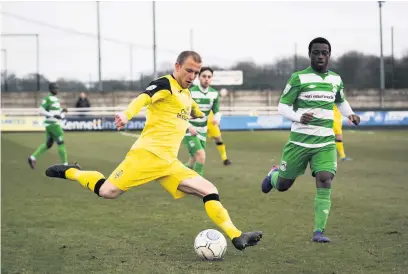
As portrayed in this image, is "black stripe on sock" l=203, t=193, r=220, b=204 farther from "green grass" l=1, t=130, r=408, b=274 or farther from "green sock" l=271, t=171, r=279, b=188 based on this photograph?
"green sock" l=271, t=171, r=279, b=188

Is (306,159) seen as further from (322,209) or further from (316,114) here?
(322,209)

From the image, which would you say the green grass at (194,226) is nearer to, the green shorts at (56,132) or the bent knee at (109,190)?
the bent knee at (109,190)

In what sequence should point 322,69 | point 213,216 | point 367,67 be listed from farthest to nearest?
1. point 367,67
2. point 322,69
3. point 213,216

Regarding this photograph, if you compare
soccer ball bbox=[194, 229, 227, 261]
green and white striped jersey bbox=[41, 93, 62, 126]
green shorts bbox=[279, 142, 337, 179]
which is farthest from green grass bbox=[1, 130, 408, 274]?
green and white striped jersey bbox=[41, 93, 62, 126]

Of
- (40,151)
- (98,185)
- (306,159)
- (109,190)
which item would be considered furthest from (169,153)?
(40,151)

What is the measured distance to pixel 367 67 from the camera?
4741 cm

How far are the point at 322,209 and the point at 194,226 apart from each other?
5.97ft

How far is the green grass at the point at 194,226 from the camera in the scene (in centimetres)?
696

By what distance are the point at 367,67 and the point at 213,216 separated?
41.8 meters

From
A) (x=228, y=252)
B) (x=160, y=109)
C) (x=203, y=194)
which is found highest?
(x=160, y=109)

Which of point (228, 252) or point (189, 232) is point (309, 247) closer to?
point (228, 252)

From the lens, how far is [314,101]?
8469 millimetres

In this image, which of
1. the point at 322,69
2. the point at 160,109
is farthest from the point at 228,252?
the point at 322,69

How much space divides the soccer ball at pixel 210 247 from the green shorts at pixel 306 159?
5.89 feet
